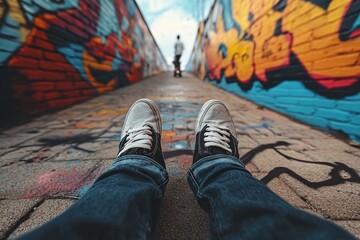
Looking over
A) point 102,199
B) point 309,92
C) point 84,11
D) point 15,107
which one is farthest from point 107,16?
point 102,199

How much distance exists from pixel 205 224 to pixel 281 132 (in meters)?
1.54

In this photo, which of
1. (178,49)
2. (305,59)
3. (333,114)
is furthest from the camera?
(178,49)

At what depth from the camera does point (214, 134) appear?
47.4 inches

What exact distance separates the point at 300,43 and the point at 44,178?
2905mm

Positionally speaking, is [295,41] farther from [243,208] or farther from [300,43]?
[243,208]

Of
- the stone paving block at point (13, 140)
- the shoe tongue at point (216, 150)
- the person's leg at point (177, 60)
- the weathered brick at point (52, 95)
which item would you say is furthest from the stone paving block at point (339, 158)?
the person's leg at point (177, 60)

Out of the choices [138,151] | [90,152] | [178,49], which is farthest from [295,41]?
[178,49]

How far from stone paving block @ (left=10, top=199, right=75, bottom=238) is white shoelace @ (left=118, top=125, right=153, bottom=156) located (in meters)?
0.33

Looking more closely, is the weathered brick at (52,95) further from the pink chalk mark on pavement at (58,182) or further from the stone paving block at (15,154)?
the pink chalk mark on pavement at (58,182)

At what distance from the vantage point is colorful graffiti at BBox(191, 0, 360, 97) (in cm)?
171

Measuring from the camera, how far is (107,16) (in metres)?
4.76

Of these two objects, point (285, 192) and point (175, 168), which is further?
point (175, 168)

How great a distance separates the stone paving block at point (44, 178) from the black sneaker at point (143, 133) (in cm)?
29

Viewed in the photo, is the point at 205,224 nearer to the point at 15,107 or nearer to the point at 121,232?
the point at 121,232
